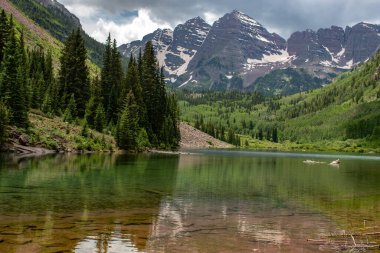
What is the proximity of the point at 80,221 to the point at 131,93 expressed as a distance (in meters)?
101

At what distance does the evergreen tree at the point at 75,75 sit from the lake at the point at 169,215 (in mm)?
72882

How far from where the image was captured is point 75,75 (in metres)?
123

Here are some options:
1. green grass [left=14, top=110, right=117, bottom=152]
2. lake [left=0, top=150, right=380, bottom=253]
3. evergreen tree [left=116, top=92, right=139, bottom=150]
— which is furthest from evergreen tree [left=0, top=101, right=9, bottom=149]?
evergreen tree [left=116, top=92, right=139, bottom=150]

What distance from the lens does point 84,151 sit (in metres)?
96.9

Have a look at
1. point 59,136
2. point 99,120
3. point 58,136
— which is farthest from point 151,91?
point 58,136

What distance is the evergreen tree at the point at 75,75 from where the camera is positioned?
397 ft

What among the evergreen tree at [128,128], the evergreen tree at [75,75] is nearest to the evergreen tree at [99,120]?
the evergreen tree at [128,128]

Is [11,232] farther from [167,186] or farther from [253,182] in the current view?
[253,182]

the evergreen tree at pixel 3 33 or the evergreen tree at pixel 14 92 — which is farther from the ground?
the evergreen tree at pixel 3 33

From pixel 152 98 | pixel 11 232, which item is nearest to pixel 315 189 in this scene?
pixel 11 232

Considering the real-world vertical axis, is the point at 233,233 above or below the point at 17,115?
below

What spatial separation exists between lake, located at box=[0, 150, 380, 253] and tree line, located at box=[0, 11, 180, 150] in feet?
145

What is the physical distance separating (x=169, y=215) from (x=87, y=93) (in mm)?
101732

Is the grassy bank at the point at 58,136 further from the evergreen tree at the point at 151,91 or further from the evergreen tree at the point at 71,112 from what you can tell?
the evergreen tree at the point at 151,91
